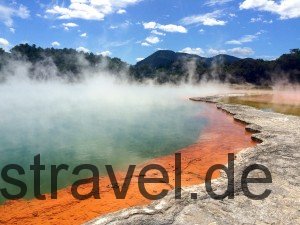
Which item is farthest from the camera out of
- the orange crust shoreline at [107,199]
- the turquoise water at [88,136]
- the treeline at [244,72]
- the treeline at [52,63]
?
the treeline at [52,63]

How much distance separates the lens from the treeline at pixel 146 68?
45.9m

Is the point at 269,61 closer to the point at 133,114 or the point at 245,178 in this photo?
the point at 133,114

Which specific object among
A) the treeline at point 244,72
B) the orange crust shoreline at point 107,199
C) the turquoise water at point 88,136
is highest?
the treeline at point 244,72

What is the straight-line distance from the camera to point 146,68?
5731cm

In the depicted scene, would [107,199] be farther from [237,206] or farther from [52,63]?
[52,63]

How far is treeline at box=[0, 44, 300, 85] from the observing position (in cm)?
4594

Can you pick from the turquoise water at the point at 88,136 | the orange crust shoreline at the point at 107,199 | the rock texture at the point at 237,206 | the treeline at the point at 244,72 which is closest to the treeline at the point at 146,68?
the treeline at the point at 244,72

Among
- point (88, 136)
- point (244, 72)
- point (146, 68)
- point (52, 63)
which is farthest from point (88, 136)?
point (146, 68)

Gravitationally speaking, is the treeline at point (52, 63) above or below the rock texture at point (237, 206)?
above

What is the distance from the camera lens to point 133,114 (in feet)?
54.7

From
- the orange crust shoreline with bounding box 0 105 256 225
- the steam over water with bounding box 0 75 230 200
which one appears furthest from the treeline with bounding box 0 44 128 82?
the orange crust shoreline with bounding box 0 105 256 225

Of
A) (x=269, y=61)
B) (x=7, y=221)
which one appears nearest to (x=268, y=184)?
(x=7, y=221)

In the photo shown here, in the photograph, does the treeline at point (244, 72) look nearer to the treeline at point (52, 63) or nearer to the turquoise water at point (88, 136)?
the treeline at point (52, 63)

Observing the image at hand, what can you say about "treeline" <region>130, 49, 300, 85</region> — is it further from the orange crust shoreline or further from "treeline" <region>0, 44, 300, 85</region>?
the orange crust shoreline
